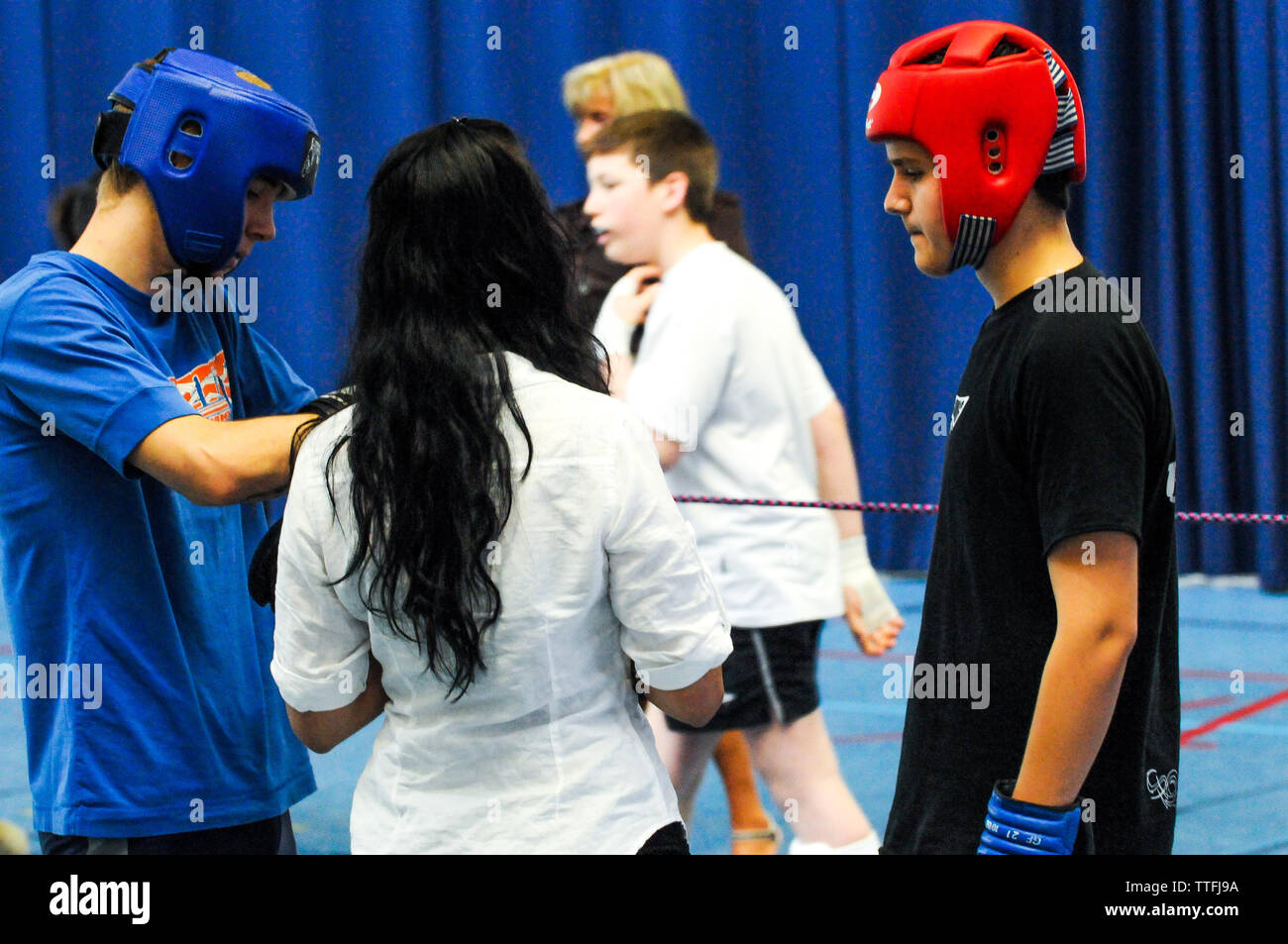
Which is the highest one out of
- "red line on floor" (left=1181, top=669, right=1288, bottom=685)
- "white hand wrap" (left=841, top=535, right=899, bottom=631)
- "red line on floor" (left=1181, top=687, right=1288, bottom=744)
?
"white hand wrap" (left=841, top=535, right=899, bottom=631)

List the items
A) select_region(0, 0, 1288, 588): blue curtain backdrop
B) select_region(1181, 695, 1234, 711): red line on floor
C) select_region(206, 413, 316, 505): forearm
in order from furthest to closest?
1. select_region(0, 0, 1288, 588): blue curtain backdrop
2. select_region(1181, 695, 1234, 711): red line on floor
3. select_region(206, 413, 316, 505): forearm

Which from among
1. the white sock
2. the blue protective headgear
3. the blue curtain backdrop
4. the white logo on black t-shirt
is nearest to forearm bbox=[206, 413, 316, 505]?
the blue protective headgear

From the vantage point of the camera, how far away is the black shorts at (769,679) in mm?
2631

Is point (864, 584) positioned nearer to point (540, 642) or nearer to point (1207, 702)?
point (540, 642)

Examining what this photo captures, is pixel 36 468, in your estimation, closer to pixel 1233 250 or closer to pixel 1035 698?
pixel 1035 698

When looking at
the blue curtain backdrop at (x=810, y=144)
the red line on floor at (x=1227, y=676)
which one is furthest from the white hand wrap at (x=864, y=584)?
the blue curtain backdrop at (x=810, y=144)

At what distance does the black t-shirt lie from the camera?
1274 millimetres

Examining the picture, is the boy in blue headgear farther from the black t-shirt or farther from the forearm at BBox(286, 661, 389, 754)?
the black t-shirt

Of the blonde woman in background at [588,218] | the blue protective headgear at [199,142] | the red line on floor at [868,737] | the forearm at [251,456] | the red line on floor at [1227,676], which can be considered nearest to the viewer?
the forearm at [251,456]

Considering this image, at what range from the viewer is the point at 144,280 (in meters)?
1.68

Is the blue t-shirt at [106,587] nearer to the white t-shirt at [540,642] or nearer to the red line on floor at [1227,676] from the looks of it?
the white t-shirt at [540,642]

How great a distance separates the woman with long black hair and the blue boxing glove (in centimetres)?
31

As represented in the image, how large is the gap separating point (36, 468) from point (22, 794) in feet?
8.04

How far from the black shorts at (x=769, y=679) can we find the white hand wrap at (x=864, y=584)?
0.12 meters
